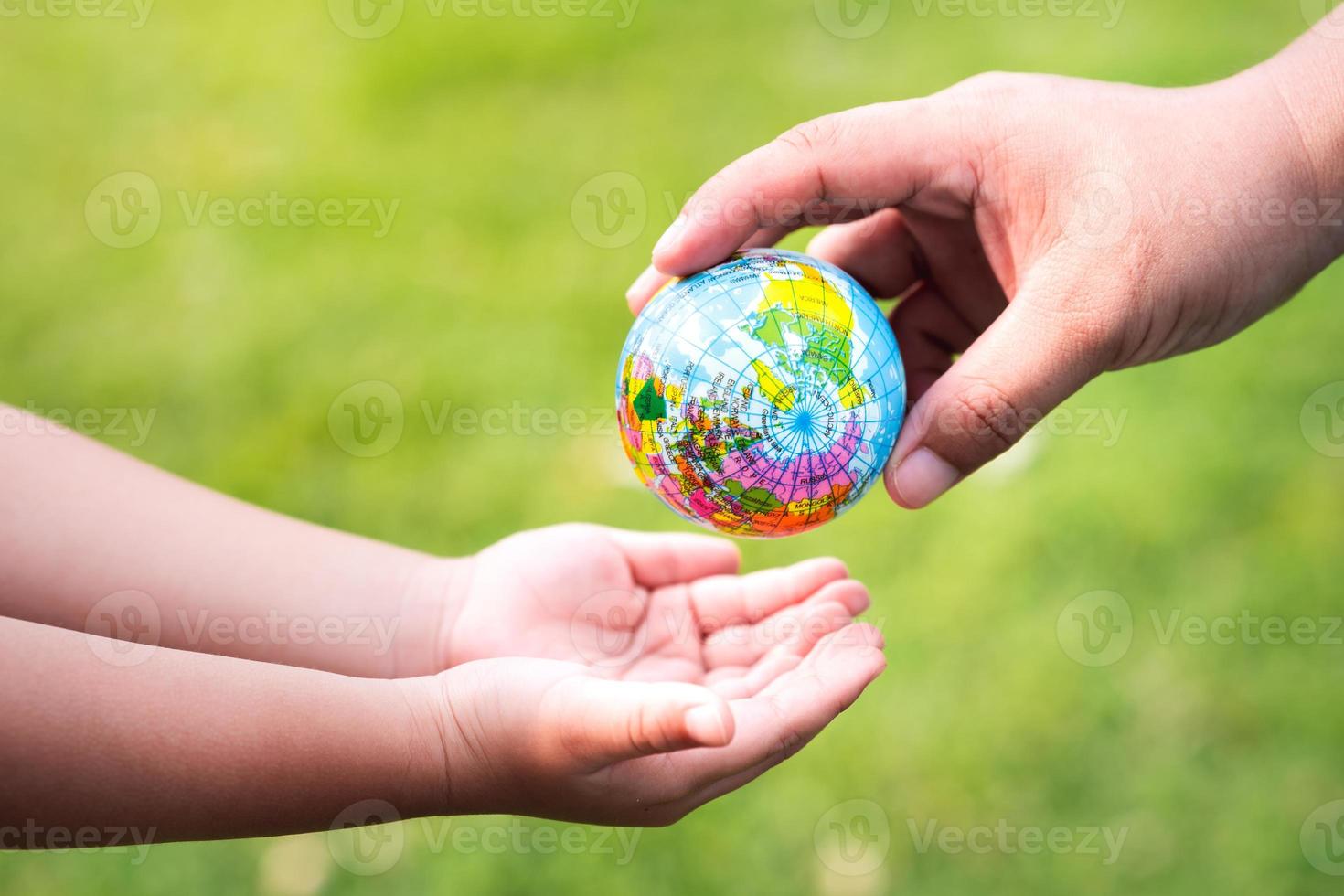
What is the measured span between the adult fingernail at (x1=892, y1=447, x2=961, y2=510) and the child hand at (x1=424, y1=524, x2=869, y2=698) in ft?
1.29

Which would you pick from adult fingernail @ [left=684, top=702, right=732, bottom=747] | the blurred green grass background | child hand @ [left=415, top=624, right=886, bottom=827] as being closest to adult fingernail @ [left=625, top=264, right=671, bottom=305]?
child hand @ [left=415, top=624, right=886, bottom=827]

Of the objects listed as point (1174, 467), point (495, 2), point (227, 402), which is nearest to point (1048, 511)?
point (1174, 467)

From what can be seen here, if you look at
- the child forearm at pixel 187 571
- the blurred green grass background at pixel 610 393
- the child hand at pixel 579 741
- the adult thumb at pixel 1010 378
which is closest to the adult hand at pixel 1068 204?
the adult thumb at pixel 1010 378

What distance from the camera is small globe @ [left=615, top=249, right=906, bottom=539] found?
2609mm

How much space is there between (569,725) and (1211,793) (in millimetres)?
2621

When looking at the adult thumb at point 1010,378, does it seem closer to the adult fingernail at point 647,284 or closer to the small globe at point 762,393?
the small globe at point 762,393

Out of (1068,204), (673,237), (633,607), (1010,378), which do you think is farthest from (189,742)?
(1068,204)

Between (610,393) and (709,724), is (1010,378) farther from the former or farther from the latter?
(610,393)

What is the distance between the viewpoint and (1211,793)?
374 cm

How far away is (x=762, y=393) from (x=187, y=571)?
1600mm

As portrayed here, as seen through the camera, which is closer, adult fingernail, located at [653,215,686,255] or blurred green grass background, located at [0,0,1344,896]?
adult fingernail, located at [653,215,686,255]

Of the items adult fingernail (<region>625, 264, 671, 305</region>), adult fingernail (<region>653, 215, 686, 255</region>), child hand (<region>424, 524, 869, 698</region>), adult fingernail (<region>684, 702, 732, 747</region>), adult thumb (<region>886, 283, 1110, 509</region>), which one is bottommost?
child hand (<region>424, 524, 869, 698</region>)

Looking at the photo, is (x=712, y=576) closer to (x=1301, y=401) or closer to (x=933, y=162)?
(x=933, y=162)

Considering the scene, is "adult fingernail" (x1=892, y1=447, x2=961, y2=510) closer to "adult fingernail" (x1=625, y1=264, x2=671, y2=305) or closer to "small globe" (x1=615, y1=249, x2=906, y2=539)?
"small globe" (x1=615, y1=249, x2=906, y2=539)
